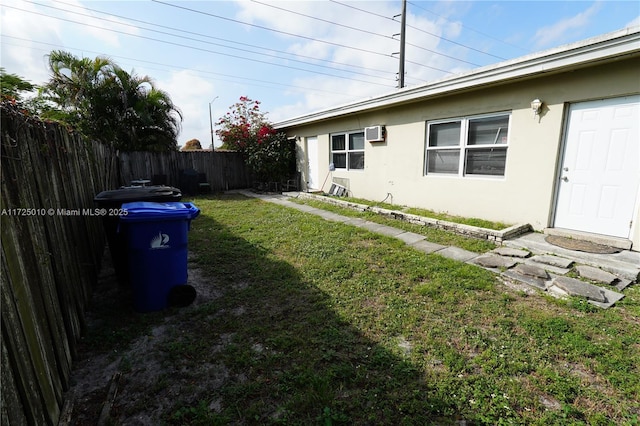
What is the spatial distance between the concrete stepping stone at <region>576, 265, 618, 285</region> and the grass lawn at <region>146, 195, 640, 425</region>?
21 centimetres

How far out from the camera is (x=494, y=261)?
398cm

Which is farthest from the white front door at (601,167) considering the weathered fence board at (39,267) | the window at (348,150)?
the weathered fence board at (39,267)

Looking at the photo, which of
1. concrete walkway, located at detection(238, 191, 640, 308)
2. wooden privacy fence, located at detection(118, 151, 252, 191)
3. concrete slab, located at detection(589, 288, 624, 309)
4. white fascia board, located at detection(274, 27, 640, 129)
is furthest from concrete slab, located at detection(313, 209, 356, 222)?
wooden privacy fence, located at detection(118, 151, 252, 191)

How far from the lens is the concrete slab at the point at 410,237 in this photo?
5.00 metres

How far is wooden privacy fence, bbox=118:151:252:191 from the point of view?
1049cm

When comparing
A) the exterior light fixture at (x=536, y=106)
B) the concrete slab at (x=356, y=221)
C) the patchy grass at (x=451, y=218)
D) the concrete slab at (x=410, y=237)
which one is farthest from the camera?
the concrete slab at (x=356, y=221)

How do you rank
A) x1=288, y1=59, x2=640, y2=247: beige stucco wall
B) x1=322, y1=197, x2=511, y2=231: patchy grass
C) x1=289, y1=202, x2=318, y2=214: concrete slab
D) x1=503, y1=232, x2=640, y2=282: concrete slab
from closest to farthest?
x1=503, y1=232, x2=640, y2=282: concrete slab
x1=288, y1=59, x2=640, y2=247: beige stucco wall
x1=322, y1=197, x2=511, y2=231: patchy grass
x1=289, y1=202, x2=318, y2=214: concrete slab

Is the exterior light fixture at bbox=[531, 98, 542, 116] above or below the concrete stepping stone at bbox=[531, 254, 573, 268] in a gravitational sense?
above

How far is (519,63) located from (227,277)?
551 cm

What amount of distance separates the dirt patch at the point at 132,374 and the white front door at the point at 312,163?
836 cm

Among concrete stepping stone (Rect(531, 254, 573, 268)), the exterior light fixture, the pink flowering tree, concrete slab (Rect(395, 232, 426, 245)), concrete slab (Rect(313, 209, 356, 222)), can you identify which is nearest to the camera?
concrete stepping stone (Rect(531, 254, 573, 268))

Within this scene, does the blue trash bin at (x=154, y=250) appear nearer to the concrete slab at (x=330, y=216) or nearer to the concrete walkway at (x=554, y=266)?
the concrete walkway at (x=554, y=266)

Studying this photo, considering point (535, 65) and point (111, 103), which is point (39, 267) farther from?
point (111, 103)

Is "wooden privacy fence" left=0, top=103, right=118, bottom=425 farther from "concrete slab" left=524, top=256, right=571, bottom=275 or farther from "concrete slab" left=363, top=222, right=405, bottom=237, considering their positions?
"concrete slab" left=524, top=256, right=571, bottom=275
